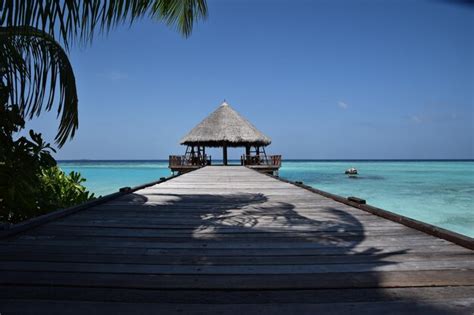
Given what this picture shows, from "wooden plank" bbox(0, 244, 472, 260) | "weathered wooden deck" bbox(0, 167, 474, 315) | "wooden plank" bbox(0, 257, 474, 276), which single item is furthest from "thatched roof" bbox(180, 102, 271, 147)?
"wooden plank" bbox(0, 257, 474, 276)

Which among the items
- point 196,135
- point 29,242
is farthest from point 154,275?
point 196,135

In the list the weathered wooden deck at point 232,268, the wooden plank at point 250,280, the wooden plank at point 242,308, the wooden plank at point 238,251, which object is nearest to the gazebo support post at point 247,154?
the weathered wooden deck at point 232,268

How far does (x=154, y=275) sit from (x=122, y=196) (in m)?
3.31

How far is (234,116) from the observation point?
2197 cm

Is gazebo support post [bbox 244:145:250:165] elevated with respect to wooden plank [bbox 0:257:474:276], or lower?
elevated

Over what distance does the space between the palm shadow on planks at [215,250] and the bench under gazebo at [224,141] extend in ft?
51.3

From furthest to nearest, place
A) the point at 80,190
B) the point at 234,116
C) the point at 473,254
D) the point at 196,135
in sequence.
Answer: the point at 234,116 < the point at 196,135 < the point at 80,190 < the point at 473,254

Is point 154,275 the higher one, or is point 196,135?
point 196,135

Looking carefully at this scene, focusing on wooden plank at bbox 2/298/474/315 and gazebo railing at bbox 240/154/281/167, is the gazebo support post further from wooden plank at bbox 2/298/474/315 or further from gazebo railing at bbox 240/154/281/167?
wooden plank at bbox 2/298/474/315

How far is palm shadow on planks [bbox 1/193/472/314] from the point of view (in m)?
1.43

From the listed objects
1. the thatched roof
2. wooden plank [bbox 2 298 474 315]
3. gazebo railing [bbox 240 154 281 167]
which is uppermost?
the thatched roof

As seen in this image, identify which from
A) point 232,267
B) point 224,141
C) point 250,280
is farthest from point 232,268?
point 224,141

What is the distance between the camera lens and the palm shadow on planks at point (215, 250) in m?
1.43

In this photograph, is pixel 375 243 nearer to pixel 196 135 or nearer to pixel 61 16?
pixel 61 16
